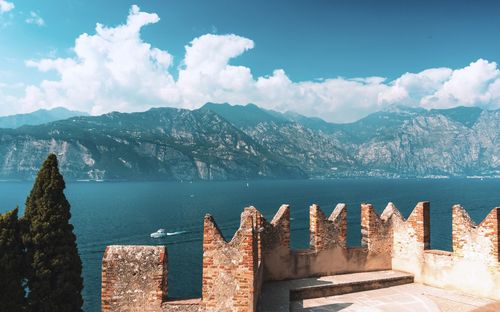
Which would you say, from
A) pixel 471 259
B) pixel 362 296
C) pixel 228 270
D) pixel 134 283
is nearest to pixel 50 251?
pixel 134 283

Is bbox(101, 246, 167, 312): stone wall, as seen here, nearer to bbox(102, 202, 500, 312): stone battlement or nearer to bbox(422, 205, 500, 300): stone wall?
bbox(102, 202, 500, 312): stone battlement

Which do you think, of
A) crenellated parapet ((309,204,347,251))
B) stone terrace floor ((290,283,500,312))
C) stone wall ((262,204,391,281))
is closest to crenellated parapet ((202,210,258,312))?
stone terrace floor ((290,283,500,312))

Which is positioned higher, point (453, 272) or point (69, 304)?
point (453, 272)

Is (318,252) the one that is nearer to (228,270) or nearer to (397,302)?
(397,302)

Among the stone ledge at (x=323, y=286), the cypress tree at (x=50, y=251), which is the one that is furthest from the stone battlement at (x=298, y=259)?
the cypress tree at (x=50, y=251)

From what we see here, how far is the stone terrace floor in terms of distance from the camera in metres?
12.5

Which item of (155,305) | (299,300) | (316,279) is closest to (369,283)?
(316,279)

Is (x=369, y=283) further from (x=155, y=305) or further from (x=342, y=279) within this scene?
(x=155, y=305)

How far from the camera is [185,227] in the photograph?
10575cm

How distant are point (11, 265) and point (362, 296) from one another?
51.4ft

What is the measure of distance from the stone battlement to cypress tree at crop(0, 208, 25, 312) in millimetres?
10773

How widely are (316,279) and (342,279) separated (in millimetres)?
1020

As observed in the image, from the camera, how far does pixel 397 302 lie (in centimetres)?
1311

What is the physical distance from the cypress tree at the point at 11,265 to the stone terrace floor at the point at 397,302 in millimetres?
13439
